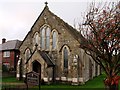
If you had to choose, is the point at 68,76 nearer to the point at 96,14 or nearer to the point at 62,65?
the point at 62,65

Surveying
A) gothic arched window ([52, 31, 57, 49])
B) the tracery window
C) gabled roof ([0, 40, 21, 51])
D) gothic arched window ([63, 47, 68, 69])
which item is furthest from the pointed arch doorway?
gabled roof ([0, 40, 21, 51])

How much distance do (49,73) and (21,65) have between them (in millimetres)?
7115

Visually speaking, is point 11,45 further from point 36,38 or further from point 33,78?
point 33,78

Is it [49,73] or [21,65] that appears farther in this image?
[21,65]

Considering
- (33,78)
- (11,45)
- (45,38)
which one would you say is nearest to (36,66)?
(45,38)

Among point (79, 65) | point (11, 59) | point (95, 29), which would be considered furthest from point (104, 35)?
point (11, 59)

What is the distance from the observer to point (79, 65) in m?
39.9

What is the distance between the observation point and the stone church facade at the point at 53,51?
39969 millimetres

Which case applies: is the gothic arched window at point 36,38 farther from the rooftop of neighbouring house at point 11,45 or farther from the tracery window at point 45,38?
the rooftop of neighbouring house at point 11,45

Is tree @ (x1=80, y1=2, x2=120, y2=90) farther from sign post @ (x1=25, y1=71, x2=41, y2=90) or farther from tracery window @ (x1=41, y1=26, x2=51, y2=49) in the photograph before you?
tracery window @ (x1=41, y1=26, x2=51, y2=49)

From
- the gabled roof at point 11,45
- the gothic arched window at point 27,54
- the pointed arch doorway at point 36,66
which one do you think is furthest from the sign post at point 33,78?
the gabled roof at point 11,45

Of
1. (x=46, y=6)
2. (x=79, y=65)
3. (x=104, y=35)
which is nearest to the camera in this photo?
(x=104, y=35)

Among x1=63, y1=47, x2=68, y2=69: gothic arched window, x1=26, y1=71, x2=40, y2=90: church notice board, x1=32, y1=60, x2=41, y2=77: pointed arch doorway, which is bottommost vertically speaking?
x1=26, y1=71, x2=40, y2=90: church notice board

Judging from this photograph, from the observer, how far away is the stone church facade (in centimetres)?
3997
